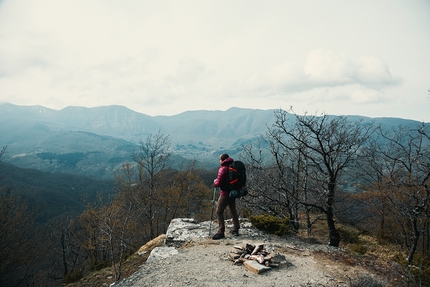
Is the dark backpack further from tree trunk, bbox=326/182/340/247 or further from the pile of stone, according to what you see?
tree trunk, bbox=326/182/340/247

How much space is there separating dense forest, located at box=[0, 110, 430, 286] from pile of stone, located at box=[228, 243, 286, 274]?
364 cm

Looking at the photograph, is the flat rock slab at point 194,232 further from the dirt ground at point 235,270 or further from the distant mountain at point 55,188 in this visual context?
the distant mountain at point 55,188

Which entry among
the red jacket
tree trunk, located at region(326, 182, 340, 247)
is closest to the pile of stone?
the red jacket

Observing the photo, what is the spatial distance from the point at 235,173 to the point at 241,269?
3164mm

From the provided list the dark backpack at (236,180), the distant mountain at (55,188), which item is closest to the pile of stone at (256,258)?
the dark backpack at (236,180)

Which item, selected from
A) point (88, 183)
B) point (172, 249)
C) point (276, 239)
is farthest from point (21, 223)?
point (88, 183)

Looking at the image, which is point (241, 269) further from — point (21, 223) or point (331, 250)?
point (21, 223)

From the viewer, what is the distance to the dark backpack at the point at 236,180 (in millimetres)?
8898

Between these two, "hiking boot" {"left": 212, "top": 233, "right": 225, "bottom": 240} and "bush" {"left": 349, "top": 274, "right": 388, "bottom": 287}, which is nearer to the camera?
"bush" {"left": 349, "top": 274, "right": 388, "bottom": 287}

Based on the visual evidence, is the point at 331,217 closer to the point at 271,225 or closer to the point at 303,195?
the point at 271,225

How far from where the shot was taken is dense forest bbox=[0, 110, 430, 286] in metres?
10.9

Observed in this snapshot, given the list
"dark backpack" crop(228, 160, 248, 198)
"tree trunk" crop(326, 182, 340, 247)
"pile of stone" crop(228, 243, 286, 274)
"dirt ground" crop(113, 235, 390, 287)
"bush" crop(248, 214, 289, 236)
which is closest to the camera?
"dirt ground" crop(113, 235, 390, 287)

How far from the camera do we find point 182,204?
108 ft

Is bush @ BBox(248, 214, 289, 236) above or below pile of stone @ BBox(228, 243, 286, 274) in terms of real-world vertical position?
below
